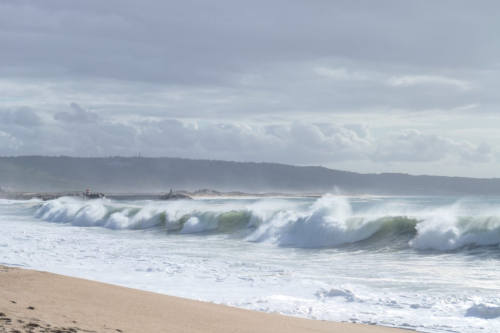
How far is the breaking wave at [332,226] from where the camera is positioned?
19094 mm

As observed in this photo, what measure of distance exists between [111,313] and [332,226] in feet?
54.6

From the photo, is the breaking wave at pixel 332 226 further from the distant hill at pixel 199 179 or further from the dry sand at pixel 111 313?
the distant hill at pixel 199 179

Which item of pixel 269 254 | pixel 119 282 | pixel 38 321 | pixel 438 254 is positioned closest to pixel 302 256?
pixel 269 254

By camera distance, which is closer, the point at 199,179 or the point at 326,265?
the point at 326,265

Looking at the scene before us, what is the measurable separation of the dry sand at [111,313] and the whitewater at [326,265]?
1.05 metres

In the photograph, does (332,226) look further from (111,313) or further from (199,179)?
(199,179)

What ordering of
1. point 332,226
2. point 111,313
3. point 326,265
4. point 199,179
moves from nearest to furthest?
point 111,313, point 326,265, point 332,226, point 199,179

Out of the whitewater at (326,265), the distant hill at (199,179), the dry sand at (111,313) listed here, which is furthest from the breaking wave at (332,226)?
the distant hill at (199,179)

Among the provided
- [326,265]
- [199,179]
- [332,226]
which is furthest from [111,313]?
[199,179]

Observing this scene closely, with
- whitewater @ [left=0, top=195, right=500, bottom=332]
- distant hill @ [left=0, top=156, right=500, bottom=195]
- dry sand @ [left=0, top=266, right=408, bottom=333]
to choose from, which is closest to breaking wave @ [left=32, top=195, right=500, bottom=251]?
whitewater @ [left=0, top=195, right=500, bottom=332]

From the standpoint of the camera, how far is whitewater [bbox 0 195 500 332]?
31.5 feet

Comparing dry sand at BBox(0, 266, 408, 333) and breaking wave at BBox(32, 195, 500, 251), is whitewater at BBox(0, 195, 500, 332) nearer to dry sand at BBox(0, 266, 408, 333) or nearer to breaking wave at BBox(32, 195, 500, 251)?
breaking wave at BBox(32, 195, 500, 251)

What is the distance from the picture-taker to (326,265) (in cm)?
1582

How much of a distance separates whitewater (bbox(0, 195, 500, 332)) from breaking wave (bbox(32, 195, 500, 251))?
0.05 m
